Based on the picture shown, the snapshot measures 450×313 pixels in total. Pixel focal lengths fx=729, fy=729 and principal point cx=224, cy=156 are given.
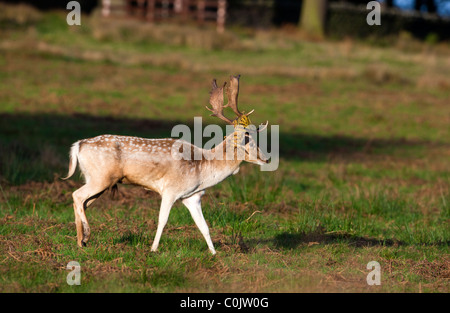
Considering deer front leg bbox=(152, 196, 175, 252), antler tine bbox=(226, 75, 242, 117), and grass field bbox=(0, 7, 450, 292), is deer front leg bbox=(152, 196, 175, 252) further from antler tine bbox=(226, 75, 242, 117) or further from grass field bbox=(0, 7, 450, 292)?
antler tine bbox=(226, 75, 242, 117)

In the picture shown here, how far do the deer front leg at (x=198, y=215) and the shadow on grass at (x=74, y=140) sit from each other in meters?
4.92

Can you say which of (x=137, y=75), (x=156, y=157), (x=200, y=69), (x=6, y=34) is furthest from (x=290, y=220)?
(x=6, y=34)

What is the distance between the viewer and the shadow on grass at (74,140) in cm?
1337

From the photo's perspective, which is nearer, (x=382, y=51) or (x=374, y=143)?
(x=374, y=143)

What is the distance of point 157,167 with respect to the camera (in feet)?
26.8

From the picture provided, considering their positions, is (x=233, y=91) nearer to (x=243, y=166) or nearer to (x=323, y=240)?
(x=323, y=240)

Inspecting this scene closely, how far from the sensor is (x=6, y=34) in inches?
1174

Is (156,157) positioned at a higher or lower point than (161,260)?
higher

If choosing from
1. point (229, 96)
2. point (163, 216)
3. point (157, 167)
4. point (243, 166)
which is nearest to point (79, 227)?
point (163, 216)

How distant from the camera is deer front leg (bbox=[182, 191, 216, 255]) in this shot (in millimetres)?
8203

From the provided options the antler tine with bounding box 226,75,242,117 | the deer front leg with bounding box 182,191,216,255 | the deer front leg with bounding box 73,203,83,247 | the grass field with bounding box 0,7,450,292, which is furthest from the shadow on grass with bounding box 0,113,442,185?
the antler tine with bounding box 226,75,242,117

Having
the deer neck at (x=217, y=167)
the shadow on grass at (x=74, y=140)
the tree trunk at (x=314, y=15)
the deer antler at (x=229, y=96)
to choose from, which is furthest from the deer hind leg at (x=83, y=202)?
the tree trunk at (x=314, y=15)

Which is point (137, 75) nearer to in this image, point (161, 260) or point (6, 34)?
point (6, 34)
